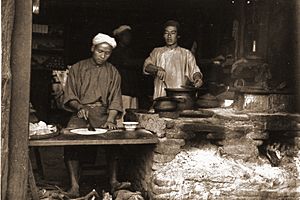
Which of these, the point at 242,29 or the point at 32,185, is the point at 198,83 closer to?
the point at 32,185

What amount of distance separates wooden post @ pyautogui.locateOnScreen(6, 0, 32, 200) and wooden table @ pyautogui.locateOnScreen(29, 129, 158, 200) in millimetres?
392

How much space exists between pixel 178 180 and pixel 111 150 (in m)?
1.16

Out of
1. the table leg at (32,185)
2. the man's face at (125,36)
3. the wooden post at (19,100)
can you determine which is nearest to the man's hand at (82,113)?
the table leg at (32,185)

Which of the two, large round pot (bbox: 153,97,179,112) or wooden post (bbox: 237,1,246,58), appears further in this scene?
wooden post (bbox: 237,1,246,58)

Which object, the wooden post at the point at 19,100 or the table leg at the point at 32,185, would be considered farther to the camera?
the table leg at the point at 32,185

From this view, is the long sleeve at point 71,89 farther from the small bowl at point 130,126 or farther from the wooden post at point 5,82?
the wooden post at point 5,82

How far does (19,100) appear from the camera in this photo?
420 cm

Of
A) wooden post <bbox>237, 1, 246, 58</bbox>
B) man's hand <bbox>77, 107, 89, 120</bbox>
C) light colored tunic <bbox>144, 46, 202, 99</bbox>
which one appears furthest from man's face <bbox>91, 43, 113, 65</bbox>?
wooden post <bbox>237, 1, 246, 58</bbox>

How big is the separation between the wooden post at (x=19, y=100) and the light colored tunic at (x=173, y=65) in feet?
10.2

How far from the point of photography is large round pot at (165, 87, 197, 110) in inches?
235

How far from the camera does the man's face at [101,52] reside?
615 cm

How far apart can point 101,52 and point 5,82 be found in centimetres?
242

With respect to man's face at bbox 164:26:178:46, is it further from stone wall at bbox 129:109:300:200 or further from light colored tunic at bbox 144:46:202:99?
stone wall at bbox 129:109:300:200

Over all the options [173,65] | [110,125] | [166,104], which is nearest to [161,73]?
[173,65]
